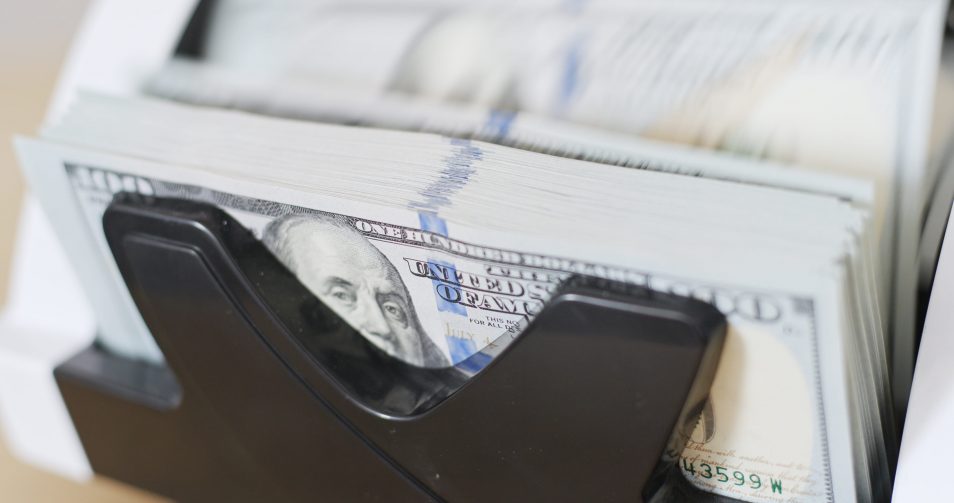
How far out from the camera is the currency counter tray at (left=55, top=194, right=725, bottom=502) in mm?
225

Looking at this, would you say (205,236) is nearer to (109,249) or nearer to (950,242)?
(109,249)

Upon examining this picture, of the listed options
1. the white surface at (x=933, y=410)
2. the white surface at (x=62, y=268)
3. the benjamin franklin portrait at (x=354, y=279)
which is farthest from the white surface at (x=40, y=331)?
the white surface at (x=933, y=410)

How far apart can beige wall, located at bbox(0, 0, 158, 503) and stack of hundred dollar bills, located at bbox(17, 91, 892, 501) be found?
0.17m

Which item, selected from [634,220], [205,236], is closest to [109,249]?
[205,236]

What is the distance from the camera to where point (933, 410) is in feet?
0.77

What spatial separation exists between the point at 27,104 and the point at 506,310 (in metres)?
0.71

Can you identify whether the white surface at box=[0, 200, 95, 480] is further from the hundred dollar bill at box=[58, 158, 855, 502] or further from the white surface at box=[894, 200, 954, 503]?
the white surface at box=[894, 200, 954, 503]

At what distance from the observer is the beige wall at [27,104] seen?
0.42 meters

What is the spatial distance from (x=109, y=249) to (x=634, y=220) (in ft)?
0.59

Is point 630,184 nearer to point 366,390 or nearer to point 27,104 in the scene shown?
point 366,390

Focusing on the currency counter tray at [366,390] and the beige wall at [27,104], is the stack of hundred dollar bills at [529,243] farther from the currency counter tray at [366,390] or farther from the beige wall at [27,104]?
the beige wall at [27,104]

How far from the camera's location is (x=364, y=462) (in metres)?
0.29

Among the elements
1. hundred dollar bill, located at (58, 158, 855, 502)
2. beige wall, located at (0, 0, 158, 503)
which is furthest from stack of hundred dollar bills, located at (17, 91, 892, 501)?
beige wall, located at (0, 0, 158, 503)

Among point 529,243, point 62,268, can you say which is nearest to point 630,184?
point 529,243
